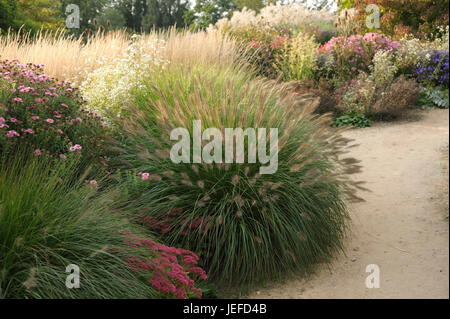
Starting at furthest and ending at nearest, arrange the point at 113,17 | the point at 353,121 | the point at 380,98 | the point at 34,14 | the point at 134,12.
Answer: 1. the point at 134,12
2. the point at 113,17
3. the point at 34,14
4. the point at 380,98
5. the point at 353,121

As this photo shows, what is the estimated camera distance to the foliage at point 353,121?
8.39m

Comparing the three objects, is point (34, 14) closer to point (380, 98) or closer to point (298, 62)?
point (298, 62)

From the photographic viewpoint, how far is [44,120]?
3877mm

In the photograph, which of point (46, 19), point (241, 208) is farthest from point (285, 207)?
point (46, 19)

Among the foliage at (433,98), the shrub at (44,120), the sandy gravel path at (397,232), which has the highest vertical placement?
the foliage at (433,98)

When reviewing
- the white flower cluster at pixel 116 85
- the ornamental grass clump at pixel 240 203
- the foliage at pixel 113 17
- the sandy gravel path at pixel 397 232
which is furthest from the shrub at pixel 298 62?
the foliage at pixel 113 17

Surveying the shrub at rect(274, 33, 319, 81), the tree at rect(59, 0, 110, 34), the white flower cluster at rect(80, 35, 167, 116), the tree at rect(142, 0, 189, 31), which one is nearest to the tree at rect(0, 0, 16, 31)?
the tree at rect(59, 0, 110, 34)

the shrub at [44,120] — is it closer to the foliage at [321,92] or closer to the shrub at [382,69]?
the foliage at [321,92]

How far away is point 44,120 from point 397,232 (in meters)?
3.61

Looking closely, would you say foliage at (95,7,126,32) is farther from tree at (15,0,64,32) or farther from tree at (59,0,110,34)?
tree at (15,0,64,32)

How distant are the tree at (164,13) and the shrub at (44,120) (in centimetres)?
2687

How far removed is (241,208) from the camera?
11.6 ft

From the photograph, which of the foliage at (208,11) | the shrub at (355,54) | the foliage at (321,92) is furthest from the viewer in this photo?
the foliage at (208,11)

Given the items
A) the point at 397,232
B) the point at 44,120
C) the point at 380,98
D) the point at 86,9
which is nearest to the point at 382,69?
the point at 380,98
